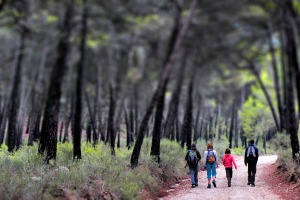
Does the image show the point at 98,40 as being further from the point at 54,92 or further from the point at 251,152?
the point at 251,152

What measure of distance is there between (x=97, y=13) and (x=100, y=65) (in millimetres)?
6325

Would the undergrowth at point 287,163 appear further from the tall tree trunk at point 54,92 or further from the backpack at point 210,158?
the tall tree trunk at point 54,92

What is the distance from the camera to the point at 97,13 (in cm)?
1217

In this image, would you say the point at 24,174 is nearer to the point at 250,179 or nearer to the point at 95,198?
the point at 95,198

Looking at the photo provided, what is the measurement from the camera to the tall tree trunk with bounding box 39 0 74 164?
414 inches

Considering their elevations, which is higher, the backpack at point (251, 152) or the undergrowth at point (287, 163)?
the backpack at point (251, 152)

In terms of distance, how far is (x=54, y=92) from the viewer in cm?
1090

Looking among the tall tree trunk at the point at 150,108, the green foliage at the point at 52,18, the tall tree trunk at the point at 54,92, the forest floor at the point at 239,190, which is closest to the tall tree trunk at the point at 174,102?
the tall tree trunk at the point at 150,108

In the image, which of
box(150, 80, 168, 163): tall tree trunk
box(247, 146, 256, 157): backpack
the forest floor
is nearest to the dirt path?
the forest floor

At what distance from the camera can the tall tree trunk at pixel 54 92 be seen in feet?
34.5

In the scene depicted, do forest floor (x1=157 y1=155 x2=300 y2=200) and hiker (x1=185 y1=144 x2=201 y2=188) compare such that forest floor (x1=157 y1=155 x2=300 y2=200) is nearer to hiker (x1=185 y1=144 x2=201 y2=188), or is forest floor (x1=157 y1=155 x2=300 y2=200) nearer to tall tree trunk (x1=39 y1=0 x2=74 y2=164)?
hiker (x1=185 y1=144 x2=201 y2=188)

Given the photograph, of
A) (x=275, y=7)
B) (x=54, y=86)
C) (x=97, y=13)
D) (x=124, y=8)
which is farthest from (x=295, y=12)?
(x=54, y=86)

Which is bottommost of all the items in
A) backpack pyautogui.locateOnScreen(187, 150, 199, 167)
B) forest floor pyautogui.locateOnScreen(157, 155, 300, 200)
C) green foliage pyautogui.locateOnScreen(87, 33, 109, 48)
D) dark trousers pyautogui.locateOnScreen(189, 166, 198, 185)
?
forest floor pyautogui.locateOnScreen(157, 155, 300, 200)

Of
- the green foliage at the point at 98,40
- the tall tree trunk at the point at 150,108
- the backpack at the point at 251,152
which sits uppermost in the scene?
the green foliage at the point at 98,40
